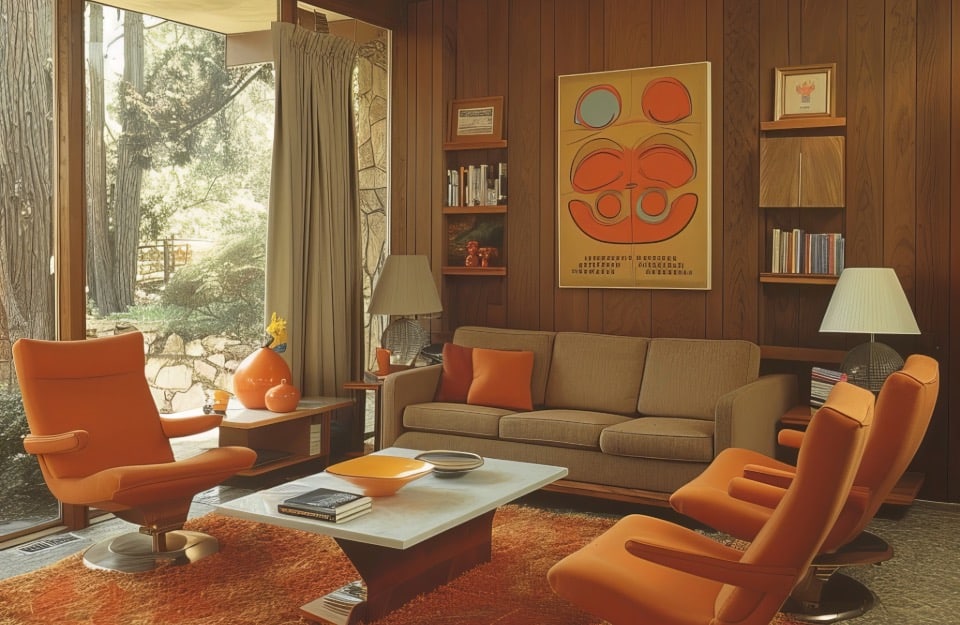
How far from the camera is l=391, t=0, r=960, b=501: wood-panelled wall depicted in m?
4.73

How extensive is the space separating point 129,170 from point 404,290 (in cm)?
166

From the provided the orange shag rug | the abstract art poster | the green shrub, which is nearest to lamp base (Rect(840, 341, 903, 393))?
the abstract art poster

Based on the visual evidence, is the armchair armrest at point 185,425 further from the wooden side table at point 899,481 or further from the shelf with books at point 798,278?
the shelf with books at point 798,278

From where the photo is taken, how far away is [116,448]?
4.00 m

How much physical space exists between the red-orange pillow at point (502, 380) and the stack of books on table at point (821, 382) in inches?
57.8

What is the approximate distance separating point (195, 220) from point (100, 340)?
1.08m

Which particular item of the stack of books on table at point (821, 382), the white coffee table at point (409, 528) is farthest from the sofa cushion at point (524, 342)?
the white coffee table at point (409, 528)

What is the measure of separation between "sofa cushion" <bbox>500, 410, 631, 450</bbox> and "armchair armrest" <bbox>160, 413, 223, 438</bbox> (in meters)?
1.46

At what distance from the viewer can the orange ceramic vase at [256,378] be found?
5.07 m

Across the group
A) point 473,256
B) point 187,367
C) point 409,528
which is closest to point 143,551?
point 187,367

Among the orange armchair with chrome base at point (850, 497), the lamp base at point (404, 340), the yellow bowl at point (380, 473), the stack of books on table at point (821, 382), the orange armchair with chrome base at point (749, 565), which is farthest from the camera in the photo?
the lamp base at point (404, 340)

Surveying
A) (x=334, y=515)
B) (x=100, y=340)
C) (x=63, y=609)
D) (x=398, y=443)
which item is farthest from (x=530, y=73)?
(x=63, y=609)

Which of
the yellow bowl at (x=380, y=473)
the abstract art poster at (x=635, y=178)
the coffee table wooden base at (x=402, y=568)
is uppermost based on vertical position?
the abstract art poster at (x=635, y=178)

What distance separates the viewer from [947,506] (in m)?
4.73
